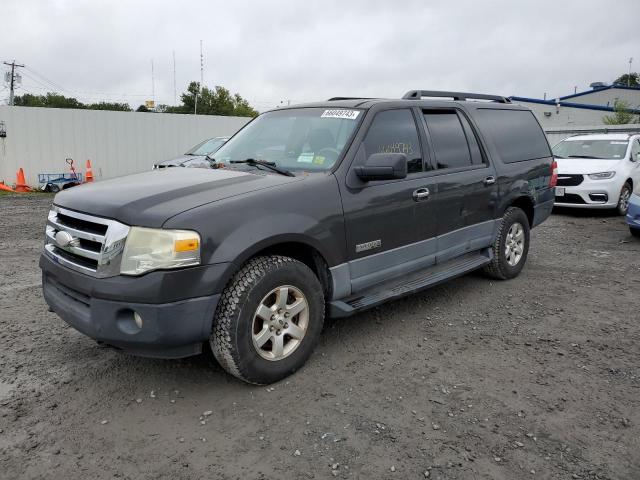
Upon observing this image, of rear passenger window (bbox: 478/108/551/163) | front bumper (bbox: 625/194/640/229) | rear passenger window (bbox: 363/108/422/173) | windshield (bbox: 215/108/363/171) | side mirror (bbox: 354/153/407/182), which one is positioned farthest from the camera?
front bumper (bbox: 625/194/640/229)

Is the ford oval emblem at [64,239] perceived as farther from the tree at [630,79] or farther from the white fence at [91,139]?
the tree at [630,79]

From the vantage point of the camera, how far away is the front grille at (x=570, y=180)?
10.4 m

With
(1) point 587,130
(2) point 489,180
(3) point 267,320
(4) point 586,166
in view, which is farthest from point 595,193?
(1) point 587,130

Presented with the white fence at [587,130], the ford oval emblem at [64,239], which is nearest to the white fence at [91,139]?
the ford oval emblem at [64,239]

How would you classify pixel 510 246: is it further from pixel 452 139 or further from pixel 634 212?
pixel 634 212

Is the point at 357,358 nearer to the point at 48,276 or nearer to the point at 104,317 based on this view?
the point at 104,317

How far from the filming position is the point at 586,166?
10.6 meters

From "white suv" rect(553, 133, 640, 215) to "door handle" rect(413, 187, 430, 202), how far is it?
746 centimetres

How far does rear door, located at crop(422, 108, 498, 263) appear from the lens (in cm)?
456

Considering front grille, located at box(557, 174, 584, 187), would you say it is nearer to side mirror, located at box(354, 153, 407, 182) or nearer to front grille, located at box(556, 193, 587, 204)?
front grille, located at box(556, 193, 587, 204)

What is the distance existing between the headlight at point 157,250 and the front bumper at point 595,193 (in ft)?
31.5

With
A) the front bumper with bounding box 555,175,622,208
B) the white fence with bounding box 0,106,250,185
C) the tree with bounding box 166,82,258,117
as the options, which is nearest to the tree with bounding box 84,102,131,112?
the tree with bounding box 166,82,258,117

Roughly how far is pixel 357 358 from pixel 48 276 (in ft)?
7.26

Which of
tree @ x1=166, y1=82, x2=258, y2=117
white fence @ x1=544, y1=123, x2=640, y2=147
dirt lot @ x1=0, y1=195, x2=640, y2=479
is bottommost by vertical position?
dirt lot @ x1=0, y1=195, x2=640, y2=479
